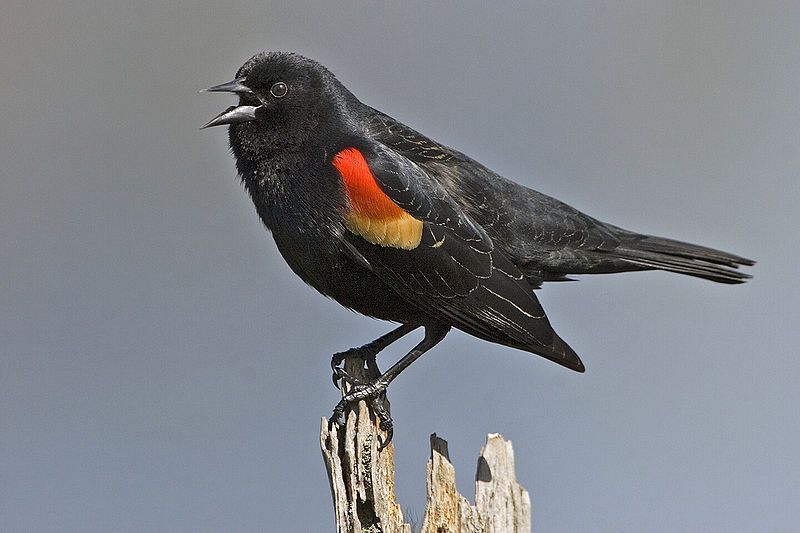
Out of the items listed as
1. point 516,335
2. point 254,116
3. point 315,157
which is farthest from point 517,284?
point 254,116

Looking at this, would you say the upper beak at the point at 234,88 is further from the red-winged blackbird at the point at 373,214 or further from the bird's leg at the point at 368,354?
the bird's leg at the point at 368,354

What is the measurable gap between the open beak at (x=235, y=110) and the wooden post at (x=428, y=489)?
1.31 metres

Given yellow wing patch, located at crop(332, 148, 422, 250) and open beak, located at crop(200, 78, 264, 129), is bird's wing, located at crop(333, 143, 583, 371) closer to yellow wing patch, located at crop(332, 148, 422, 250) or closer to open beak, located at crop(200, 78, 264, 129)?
yellow wing patch, located at crop(332, 148, 422, 250)

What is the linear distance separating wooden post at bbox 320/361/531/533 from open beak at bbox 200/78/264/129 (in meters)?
1.31

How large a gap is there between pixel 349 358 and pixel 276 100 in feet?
3.72

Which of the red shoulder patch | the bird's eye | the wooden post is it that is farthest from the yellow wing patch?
the wooden post

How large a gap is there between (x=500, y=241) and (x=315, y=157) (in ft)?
3.05

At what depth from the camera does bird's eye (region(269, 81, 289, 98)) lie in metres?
4.11

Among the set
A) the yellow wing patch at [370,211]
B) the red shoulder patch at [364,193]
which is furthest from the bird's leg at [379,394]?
the red shoulder patch at [364,193]

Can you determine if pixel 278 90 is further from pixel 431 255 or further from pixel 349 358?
pixel 349 358

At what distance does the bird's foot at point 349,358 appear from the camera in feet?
13.3

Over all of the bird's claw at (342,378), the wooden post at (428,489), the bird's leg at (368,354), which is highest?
the bird's leg at (368,354)

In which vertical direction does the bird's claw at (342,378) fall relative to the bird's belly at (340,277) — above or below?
below

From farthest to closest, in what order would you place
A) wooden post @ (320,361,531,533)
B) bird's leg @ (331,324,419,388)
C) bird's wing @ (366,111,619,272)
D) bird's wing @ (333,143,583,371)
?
1. bird's wing @ (366,111,619,272)
2. bird's leg @ (331,324,419,388)
3. bird's wing @ (333,143,583,371)
4. wooden post @ (320,361,531,533)
